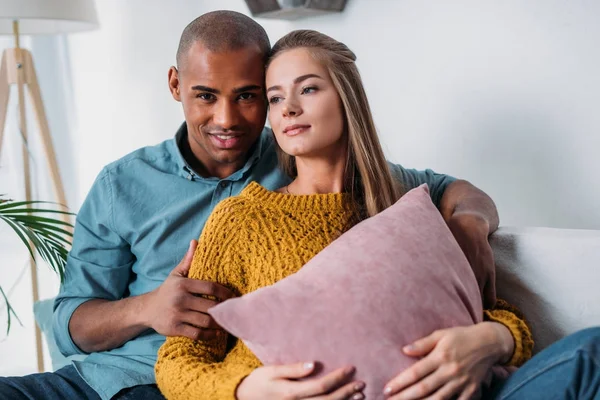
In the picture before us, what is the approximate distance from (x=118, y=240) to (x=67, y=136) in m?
1.92

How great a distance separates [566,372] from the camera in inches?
42.0

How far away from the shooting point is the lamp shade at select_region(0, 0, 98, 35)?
7.99ft

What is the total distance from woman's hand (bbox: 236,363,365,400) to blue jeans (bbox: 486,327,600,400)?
24 cm

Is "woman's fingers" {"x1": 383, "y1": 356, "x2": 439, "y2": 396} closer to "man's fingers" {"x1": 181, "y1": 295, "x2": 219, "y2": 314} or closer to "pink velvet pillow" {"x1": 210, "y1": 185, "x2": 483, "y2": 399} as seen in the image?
"pink velvet pillow" {"x1": 210, "y1": 185, "x2": 483, "y2": 399}

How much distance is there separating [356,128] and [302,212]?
0.60 ft

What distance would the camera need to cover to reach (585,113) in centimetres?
169

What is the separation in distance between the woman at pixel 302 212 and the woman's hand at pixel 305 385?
0.04 m

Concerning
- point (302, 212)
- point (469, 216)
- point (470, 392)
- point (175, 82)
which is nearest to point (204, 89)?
point (175, 82)

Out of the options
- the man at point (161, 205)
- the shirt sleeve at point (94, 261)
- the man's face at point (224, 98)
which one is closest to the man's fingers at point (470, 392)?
the man at point (161, 205)

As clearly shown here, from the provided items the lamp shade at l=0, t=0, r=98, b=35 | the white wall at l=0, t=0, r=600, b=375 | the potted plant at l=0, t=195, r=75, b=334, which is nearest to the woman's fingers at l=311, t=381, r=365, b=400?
the white wall at l=0, t=0, r=600, b=375

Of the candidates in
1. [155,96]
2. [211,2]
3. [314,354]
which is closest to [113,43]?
[155,96]

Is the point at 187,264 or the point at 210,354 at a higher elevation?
the point at 187,264

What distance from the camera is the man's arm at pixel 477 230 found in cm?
136

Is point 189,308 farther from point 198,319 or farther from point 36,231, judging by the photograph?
point 36,231
